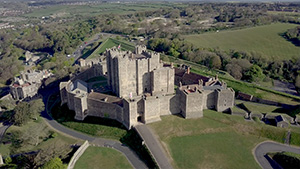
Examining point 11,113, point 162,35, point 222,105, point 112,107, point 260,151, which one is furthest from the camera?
point 162,35

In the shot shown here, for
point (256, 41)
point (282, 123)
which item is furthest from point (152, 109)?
point (256, 41)

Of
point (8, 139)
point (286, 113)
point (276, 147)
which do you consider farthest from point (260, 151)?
point (8, 139)

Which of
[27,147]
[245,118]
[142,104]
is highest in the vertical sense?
[142,104]

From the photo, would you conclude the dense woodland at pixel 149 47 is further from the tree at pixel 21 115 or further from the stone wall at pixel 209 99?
the stone wall at pixel 209 99

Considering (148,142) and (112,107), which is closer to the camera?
(148,142)

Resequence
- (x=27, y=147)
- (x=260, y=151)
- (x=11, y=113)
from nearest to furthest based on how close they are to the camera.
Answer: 1. (x=260, y=151)
2. (x=27, y=147)
3. (x=11, y=113)

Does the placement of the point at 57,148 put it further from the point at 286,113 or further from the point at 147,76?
the point at 286,113

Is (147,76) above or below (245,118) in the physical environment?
above

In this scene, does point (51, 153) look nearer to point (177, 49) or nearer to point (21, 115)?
point (21, 115)

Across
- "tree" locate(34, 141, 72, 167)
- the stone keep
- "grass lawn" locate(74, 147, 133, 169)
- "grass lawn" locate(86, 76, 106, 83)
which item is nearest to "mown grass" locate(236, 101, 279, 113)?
the stone keep
